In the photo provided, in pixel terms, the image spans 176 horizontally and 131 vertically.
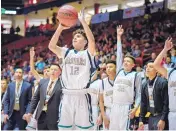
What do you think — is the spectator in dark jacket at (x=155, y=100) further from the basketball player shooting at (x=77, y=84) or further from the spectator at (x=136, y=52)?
the spectator at (x=136, y=52)

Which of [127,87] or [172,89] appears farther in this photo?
[127,87]

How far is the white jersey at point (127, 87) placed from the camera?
6695mm

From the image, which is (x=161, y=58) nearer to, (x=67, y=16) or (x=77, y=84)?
(x=77, y=84)

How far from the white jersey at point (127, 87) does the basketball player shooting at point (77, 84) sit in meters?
1.30

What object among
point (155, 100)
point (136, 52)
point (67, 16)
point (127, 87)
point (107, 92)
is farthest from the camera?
point (136, 52)

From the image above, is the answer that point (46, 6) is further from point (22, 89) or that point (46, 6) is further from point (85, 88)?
point (85, 88)

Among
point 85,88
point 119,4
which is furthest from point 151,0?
point 85,88

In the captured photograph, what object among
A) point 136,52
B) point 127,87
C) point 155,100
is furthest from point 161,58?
point 136,52

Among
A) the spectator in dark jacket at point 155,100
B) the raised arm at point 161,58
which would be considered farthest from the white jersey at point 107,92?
the raised arm at point 161,58

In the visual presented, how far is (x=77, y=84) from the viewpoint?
5.44 metres

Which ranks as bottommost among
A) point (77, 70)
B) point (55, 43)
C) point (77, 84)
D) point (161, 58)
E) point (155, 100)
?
point (155, 100)

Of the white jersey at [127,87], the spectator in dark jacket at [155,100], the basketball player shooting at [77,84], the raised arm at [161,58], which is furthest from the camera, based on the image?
the white jersey at [127,87]

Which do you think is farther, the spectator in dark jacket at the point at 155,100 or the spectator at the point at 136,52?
the spectator at the point at 136,52

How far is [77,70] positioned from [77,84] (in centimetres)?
18
